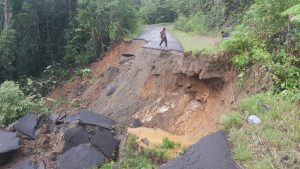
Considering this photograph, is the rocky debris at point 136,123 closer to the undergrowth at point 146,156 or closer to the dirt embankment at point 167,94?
the dirt embankment at point 167,94

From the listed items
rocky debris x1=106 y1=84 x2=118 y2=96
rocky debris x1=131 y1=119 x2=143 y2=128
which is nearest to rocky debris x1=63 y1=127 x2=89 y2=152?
rocky debris x1=131 y1=119 x2=143 y2=128

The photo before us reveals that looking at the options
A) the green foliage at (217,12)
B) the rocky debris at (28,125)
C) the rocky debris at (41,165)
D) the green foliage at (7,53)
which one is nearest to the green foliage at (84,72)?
the green foliage at (7,53)

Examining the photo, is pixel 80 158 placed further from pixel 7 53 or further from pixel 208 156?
pixel 7 53

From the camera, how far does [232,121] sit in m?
8.82

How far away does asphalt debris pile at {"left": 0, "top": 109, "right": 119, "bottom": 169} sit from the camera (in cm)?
1237

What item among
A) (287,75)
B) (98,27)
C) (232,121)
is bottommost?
(98,27)

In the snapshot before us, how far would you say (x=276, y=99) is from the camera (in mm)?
8961

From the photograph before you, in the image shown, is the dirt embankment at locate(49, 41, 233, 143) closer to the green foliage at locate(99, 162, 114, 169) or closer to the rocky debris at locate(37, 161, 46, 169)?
the green foliage at locate(99, 162, 114, 169)

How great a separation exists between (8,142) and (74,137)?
8.04 ft

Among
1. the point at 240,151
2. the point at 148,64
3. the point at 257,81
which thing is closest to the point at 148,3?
the point at 148,64

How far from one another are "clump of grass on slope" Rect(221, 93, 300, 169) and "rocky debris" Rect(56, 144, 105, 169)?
4.78 metres

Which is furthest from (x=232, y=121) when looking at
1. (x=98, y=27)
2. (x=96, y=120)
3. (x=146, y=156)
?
(x=98, y=27)

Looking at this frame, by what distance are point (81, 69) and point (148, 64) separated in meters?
9.81

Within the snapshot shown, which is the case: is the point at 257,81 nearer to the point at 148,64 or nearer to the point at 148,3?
the point at 148,64
